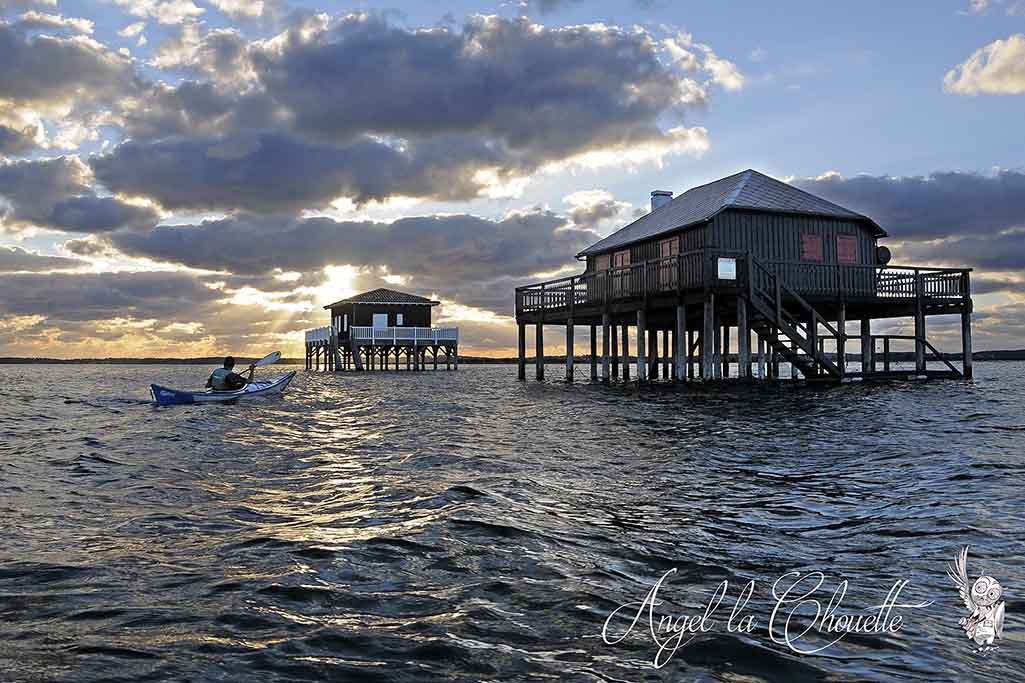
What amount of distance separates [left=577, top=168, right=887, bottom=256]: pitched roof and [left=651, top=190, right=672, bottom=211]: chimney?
3282 mm

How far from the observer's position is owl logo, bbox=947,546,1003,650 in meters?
4.23

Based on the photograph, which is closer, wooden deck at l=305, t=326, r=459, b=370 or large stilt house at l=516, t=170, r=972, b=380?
large stilt house at l=516, t=170, r=972, b=380

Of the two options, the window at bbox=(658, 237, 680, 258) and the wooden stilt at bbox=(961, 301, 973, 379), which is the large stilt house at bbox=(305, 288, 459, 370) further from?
the wooden stilt at bbox=(961, 301, 973, 379)

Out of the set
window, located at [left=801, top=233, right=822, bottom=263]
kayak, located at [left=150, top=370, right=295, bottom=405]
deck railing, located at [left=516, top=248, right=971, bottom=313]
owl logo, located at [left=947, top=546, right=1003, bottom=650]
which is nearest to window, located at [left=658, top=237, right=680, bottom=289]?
deck railing, located at [left=516, top=248, right=971, bottom=313]

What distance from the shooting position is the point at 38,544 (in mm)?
6668

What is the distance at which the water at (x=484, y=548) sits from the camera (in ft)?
13.2

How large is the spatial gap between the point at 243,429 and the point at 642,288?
1783 centimetres

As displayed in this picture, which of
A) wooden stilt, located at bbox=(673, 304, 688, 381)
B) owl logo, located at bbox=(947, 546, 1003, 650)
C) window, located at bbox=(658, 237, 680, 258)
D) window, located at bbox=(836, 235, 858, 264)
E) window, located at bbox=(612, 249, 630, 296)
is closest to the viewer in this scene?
owl logo, located at bbox=(947, 546, 1003, 650)

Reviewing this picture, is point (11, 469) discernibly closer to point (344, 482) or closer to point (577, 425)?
point (344, 482)

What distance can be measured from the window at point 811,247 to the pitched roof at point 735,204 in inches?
38.4

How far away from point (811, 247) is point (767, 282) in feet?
13.2

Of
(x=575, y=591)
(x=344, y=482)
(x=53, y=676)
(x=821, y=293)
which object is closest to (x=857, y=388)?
(x=821, y=293)

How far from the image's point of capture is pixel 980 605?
4.56m

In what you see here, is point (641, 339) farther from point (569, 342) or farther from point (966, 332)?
point (966, 332)
